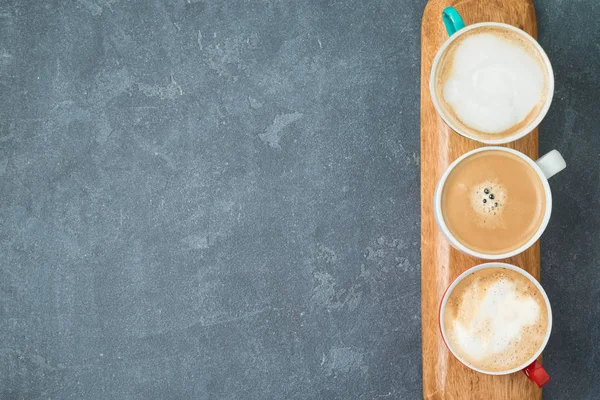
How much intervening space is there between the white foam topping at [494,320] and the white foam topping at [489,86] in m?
0.32

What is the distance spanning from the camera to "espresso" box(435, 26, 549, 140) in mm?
1106

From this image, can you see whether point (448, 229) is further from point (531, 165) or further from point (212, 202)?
point (212, 202)

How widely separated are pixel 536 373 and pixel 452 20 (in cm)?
70

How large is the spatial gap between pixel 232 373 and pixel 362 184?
0.65m

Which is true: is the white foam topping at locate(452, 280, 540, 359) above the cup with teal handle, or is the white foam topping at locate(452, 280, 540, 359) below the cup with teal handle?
below

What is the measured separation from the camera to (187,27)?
64.8 inches

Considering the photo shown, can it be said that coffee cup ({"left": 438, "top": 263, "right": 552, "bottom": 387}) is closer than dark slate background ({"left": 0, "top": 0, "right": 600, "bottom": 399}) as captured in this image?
Yes

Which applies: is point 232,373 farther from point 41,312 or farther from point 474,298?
point 474,298

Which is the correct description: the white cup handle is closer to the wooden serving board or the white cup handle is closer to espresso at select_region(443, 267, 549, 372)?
the wooden serving board

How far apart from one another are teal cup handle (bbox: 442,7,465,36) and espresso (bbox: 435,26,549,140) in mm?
23

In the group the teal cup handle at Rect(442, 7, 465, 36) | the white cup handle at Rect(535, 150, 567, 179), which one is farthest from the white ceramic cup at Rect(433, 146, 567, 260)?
the teal cup handle at Rect(442, 7, 465, 36)

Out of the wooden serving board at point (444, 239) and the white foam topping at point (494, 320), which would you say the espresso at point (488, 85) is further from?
the white foam topping at point (494, 320)

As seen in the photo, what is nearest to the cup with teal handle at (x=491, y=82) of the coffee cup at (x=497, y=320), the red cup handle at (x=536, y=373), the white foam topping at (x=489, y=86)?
the white foam topping at (x=489, y=86)

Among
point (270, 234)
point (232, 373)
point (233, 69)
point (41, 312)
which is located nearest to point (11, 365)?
point (41, 312)
